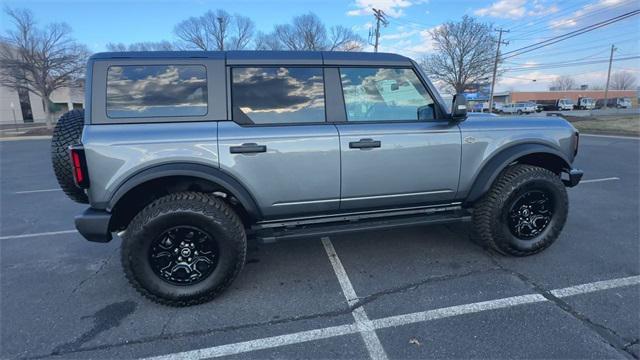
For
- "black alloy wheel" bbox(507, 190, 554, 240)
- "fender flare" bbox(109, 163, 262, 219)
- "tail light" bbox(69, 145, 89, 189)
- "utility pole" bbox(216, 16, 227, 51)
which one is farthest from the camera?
"utility pole" bbox(216, 16, 227, 51)

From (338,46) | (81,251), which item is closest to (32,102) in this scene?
(338,46)

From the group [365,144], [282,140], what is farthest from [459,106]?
[282,140]

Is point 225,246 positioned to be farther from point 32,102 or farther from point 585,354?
point 32,102

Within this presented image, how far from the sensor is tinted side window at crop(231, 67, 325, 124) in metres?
2.82

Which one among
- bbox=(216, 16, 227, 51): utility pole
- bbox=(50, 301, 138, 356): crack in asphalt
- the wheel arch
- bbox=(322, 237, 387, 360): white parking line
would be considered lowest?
bbox=(50, 301, 138, 356): crack in asphalt

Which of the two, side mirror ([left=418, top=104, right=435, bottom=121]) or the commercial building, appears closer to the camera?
side mirror ([left=418, top=104, right=435, bottom=121])

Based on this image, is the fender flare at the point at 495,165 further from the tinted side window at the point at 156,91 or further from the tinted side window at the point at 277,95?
the tinted side window at the point at 156,91

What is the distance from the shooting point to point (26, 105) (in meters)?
42.4

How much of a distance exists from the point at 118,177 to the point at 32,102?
5479 cm

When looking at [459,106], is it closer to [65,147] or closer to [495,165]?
[495,165]

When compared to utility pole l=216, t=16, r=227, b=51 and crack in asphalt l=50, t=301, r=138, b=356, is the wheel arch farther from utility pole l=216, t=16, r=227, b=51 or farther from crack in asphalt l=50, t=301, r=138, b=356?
utility pole l=216, t=16, r=227, b=51

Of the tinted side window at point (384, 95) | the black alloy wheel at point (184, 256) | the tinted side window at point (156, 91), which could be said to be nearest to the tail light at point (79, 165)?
the tinted side window at point (156, 91)

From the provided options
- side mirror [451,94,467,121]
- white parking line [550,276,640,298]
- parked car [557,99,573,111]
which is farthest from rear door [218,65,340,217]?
parked car [557,99,573,111]

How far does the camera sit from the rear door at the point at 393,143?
2.95m
